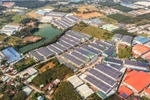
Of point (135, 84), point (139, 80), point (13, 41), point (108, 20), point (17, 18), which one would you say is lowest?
point (135, 84)

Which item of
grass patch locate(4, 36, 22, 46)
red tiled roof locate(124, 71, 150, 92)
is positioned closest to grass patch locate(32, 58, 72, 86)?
red tiled roof locate(124, 71, 150, 92)

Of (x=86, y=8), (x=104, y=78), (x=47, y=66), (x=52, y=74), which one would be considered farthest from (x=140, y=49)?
(x=86, y=8)

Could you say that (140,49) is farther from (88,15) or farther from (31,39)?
(88,15)

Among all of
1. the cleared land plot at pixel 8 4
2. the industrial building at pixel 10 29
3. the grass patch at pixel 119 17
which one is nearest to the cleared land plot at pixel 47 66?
the industrial building at pixel 10 29

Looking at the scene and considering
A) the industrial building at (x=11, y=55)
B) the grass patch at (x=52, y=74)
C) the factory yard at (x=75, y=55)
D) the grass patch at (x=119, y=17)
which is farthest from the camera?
the grass patch at (x=119, y=17)

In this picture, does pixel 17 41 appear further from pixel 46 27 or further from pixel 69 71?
pixel 69 71

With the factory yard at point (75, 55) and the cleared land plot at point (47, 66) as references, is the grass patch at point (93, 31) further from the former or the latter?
the cleared land plot at point (47, 66)

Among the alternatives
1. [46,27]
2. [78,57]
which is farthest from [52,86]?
[46,27]
